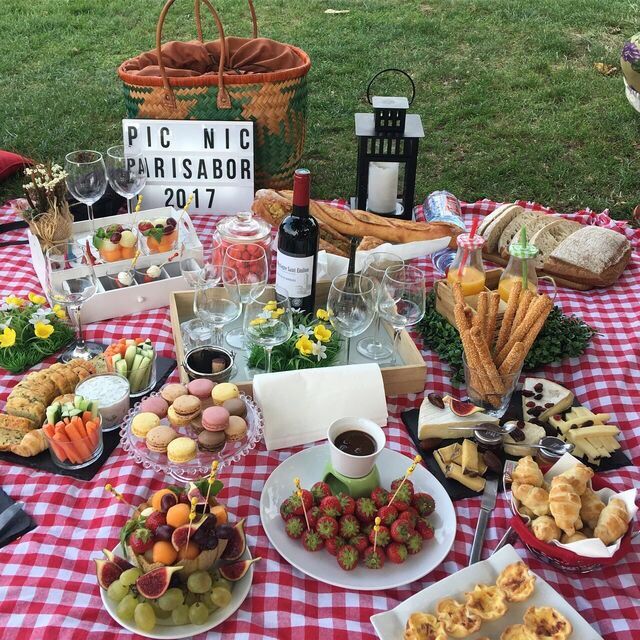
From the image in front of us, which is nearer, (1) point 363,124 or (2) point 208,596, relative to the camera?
(2) point 208,596

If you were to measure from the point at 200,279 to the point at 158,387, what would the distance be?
1.16ft

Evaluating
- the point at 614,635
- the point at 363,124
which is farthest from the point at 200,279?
the point at 614,635

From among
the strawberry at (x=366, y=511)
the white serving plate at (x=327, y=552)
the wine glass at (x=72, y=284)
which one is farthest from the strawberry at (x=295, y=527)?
the wine glass at (x=72, y=284)

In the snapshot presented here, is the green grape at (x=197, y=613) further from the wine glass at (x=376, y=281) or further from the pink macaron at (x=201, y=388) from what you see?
the wine glass at (x=376, y=281)

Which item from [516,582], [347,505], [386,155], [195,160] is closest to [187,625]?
[347,505]

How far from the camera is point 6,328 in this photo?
6.49ft

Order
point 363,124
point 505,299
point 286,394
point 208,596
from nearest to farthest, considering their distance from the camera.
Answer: point 208,596 → point 286,394 → point 505,299 → point 363,124

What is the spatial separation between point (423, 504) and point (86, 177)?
1.80 meters

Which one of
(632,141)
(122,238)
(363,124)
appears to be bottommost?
(632,141)

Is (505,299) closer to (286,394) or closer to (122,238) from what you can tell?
(286,394)

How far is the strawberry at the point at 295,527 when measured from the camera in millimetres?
1474

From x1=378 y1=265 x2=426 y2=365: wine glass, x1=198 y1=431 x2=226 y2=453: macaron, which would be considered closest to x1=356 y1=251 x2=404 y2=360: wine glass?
x1=378 y1=265 x2=426 y2=365: wine glass

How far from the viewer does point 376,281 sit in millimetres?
2148

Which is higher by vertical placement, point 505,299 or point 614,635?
point 505,299
